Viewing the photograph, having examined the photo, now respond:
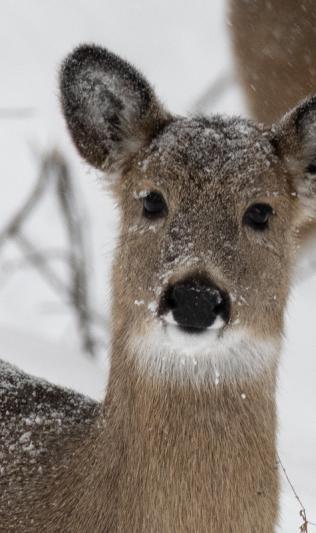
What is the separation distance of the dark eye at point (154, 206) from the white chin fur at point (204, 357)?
0.43 metres

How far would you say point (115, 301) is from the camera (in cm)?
427

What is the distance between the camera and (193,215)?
13.2ft

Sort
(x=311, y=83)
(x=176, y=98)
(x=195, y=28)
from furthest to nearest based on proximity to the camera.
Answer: (x=195, y=28) → (x=176, y=98) → (x=311, y=83)

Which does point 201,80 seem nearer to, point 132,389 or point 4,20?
point 4,20

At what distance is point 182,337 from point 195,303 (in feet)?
0.58

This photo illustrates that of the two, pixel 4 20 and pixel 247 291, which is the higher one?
pixel 4 20

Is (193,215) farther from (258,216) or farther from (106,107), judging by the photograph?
(106,107)

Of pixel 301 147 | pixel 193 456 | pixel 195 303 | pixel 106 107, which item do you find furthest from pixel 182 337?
pixel 106 107

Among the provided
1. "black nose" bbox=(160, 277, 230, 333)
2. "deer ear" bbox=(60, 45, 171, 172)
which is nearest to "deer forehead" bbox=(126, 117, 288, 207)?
"deer ear" bbox=(60, 45, 171, 172)

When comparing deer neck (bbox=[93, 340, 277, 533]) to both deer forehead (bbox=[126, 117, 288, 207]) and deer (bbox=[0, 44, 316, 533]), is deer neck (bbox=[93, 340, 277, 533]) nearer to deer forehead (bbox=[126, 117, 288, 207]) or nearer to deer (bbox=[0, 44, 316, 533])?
deer (bbox=[0, 44, 316, 533])

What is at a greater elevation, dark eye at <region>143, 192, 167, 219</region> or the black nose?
dark eye at <region>143, 192, 167, 219</region>

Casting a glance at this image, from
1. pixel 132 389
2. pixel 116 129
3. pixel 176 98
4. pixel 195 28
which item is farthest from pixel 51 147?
pixel 132 389

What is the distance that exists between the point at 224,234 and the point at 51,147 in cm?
581

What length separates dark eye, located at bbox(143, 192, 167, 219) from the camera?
13.6ft
